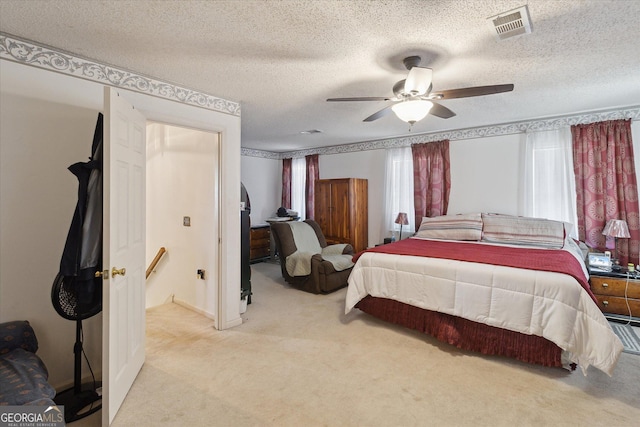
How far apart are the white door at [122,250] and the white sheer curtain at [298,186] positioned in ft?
14.6

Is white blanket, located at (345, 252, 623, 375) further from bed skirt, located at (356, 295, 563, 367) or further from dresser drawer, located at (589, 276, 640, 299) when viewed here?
dresser drawer, located at (589, 276, 640, 299)

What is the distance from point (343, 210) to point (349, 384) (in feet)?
11.5

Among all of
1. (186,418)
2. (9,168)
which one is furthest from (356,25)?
(186,418)

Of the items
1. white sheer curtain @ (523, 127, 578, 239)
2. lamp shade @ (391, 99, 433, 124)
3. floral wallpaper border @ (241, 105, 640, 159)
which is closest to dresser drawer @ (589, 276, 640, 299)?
white sheer curtain @ (523, 127, 578, 239)

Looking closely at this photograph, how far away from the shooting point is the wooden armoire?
5324mm

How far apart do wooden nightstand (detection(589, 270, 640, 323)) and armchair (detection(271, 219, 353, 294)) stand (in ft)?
9.31

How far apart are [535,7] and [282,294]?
3.81 m

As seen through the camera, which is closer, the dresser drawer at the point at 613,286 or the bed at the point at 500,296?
the bed at the point at 500,296

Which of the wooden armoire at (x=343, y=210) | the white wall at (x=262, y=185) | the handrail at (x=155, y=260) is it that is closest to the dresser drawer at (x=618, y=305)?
the wooden armoire at (x=343, y=210)

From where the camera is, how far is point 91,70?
2230mm

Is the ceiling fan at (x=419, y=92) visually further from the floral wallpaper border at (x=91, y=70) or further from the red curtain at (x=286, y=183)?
the red curtain at (x=286, y=183)

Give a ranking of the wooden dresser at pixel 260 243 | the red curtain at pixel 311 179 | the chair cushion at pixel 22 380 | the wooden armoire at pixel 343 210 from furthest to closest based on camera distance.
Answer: the red curtain at pixel 311 179 → the wooden dresser at pixel 260 243 → the wooden armoire at pixel 343 210 → the chair cushion at pixel 22 380

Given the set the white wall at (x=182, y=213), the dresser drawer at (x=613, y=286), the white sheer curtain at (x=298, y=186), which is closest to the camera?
the dresser drawer at (x=613, y=286)

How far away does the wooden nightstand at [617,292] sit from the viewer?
307 cm
